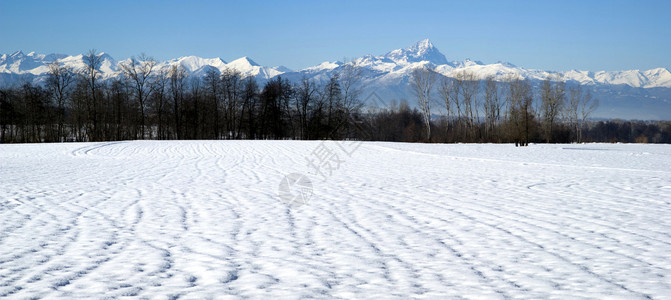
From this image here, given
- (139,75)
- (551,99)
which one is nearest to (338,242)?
(139,75)

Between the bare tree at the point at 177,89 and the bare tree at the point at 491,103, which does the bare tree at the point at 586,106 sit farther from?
the bare tree at the point at 177,89

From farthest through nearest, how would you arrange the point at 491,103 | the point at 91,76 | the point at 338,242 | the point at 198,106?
the point at 491,103 → the point at 198,106 → the point at 91,76 → the point at 338,242

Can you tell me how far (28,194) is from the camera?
9734 mm

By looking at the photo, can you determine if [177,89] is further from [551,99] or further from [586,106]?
[586,106]

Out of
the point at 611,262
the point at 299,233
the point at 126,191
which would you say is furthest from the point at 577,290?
the point at 126,191

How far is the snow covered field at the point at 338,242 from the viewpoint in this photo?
4.09 meters

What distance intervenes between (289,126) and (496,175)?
4819cm

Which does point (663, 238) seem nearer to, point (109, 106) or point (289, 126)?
point (289, 126)

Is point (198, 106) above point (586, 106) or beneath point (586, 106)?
beneath

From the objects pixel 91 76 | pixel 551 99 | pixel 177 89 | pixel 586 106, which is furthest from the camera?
pixel 586 106

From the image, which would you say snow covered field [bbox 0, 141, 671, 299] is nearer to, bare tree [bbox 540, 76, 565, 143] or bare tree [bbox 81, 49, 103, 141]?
bare tree [bbox 81, 49, 103, 141]

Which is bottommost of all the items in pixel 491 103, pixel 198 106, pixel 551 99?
pixel 198 106

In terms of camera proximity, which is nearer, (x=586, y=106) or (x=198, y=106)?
(x=198, y=106)

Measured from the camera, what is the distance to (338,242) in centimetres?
576
